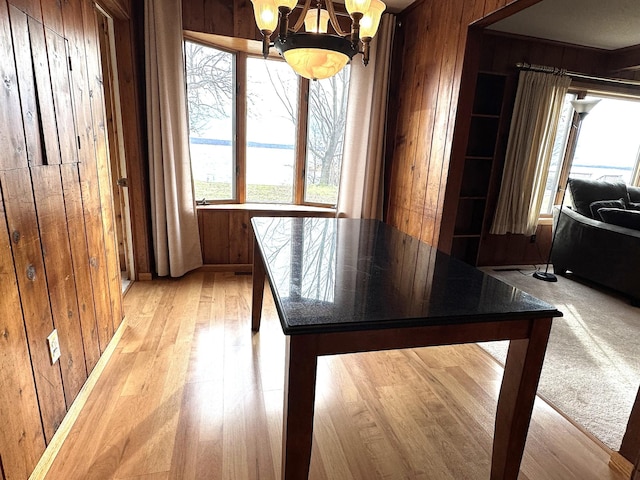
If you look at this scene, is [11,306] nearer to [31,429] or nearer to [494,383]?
[31,429]

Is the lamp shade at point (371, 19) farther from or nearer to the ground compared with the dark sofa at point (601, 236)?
farther from the ground

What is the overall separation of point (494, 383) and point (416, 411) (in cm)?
57

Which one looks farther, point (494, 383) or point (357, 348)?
point (494, 383)

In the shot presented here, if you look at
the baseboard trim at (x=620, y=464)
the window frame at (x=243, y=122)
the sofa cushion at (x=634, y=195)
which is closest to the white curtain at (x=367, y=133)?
the window frame at (x=243, y=122)

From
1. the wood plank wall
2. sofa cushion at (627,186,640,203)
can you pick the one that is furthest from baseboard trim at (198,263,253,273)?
sofa cushion at (627,186,640,203)

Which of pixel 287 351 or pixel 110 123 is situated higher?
pixel 110 123

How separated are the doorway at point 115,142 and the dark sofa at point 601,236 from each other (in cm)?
434

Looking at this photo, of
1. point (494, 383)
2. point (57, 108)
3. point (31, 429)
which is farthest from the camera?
point (494, 383)

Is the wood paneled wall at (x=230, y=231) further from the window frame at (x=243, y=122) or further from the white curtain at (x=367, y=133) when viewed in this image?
the white curtain at (x=367, y=133)

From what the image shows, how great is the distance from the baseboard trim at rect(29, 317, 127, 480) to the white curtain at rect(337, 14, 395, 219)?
2326mm

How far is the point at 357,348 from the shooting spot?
101 cm

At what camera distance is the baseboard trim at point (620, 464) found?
1436 mm

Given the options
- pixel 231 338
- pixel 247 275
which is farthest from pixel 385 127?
pixel 231 338

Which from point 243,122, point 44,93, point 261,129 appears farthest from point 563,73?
point 44,93
